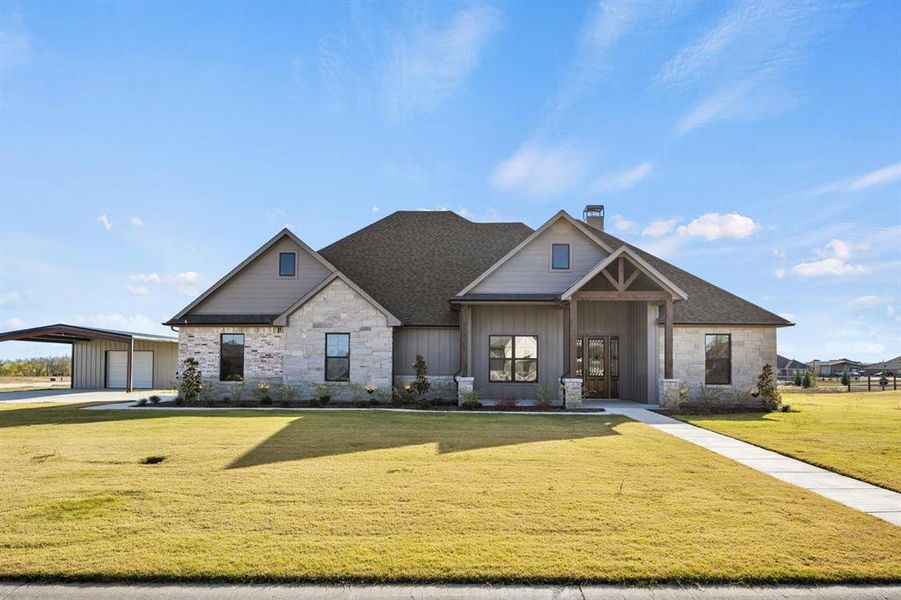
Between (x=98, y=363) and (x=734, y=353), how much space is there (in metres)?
31.8

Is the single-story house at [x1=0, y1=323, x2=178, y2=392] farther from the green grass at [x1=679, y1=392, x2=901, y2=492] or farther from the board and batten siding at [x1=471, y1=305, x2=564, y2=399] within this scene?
the green grass at [x1=679, y1=392, x2=901, y2=492]

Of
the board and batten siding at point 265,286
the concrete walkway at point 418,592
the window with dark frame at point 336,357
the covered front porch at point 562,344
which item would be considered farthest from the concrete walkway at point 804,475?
the board and batten siding at point 265,286

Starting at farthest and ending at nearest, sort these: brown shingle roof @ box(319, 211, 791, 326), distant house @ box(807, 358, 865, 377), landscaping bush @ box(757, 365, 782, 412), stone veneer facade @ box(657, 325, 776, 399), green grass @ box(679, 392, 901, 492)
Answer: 1. distant house @ box(807, 358, 865, 377)
2. brown shingle roof @ box(319, 211, 791, 326)
3. stone veneer facade @ box(657, 325, 776, 399)
4. landscaping bush @ box(757, 365, 782, 412)
5. green grass @ box(679, 392, 901, 492)

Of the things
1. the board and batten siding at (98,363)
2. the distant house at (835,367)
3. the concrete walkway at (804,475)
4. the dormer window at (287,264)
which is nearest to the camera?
the concrete walkway at (804,475)

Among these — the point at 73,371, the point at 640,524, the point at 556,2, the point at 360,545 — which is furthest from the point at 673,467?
the point at 73,371

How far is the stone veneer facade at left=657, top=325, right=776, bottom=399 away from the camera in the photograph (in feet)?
64.3

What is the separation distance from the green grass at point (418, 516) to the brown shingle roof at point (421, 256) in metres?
11.2

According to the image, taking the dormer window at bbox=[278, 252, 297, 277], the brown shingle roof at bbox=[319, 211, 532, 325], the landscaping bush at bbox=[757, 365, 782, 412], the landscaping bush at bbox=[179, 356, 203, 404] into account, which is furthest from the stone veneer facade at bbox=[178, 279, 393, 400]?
the landscaping bush at bbox=[757, 365, 782, 412]

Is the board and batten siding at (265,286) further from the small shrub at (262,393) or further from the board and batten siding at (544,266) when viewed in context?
the board and batten siding at (544,266)

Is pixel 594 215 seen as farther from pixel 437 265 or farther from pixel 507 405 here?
pixel 507 405

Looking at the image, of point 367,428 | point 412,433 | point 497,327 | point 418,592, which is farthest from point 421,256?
point 418,592

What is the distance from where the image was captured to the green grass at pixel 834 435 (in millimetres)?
8945

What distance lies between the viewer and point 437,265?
76.9 ft

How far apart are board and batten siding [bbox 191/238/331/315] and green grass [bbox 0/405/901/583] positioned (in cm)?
1053
